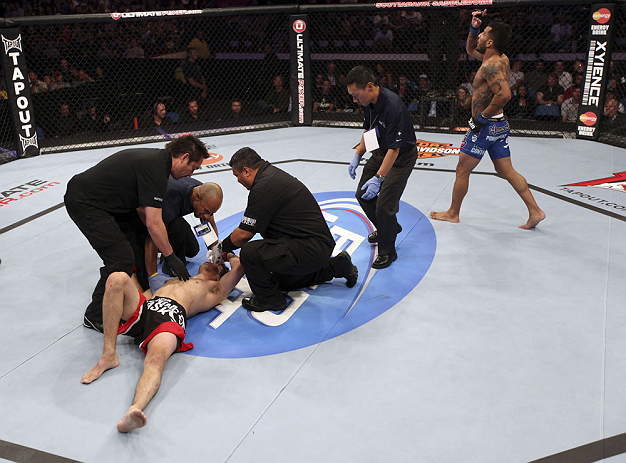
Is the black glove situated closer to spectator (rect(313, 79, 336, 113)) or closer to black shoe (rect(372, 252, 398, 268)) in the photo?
black shoe (rect(372, 252, 398, 268))

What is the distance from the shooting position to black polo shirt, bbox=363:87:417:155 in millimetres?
3842

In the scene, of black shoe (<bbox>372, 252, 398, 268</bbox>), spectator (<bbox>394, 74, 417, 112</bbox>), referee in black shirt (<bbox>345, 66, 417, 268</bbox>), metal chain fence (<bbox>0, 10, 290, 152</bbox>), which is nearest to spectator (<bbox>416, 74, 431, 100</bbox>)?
spectator (<bbox>394, 74, 417, 112</bbox>)

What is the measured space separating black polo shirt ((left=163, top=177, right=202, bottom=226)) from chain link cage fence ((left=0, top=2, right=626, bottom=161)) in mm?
4002

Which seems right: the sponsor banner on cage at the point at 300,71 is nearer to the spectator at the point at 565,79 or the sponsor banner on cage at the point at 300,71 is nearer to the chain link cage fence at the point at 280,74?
the chain link cage fence at the point at 280,74

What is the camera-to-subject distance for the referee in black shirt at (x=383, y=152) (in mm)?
3826

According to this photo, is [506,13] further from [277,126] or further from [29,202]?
[29,202]

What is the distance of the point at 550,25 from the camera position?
917 centimetres

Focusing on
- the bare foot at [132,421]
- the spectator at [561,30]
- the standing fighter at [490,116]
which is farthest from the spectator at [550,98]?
the bare foot at [132,421]

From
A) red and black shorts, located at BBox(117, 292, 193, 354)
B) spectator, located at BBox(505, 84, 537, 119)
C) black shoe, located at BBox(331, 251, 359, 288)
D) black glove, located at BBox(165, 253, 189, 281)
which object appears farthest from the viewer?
spectator, located at BBox(505, 84, 537, 119)

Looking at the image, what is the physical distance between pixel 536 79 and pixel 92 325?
7.26 metres

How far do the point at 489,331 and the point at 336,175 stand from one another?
317 cm

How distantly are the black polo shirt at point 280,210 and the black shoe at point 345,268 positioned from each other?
0.23 meters

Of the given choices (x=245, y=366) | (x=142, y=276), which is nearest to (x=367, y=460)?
(x=245, y=366)

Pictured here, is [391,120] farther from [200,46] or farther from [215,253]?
[200,46]
